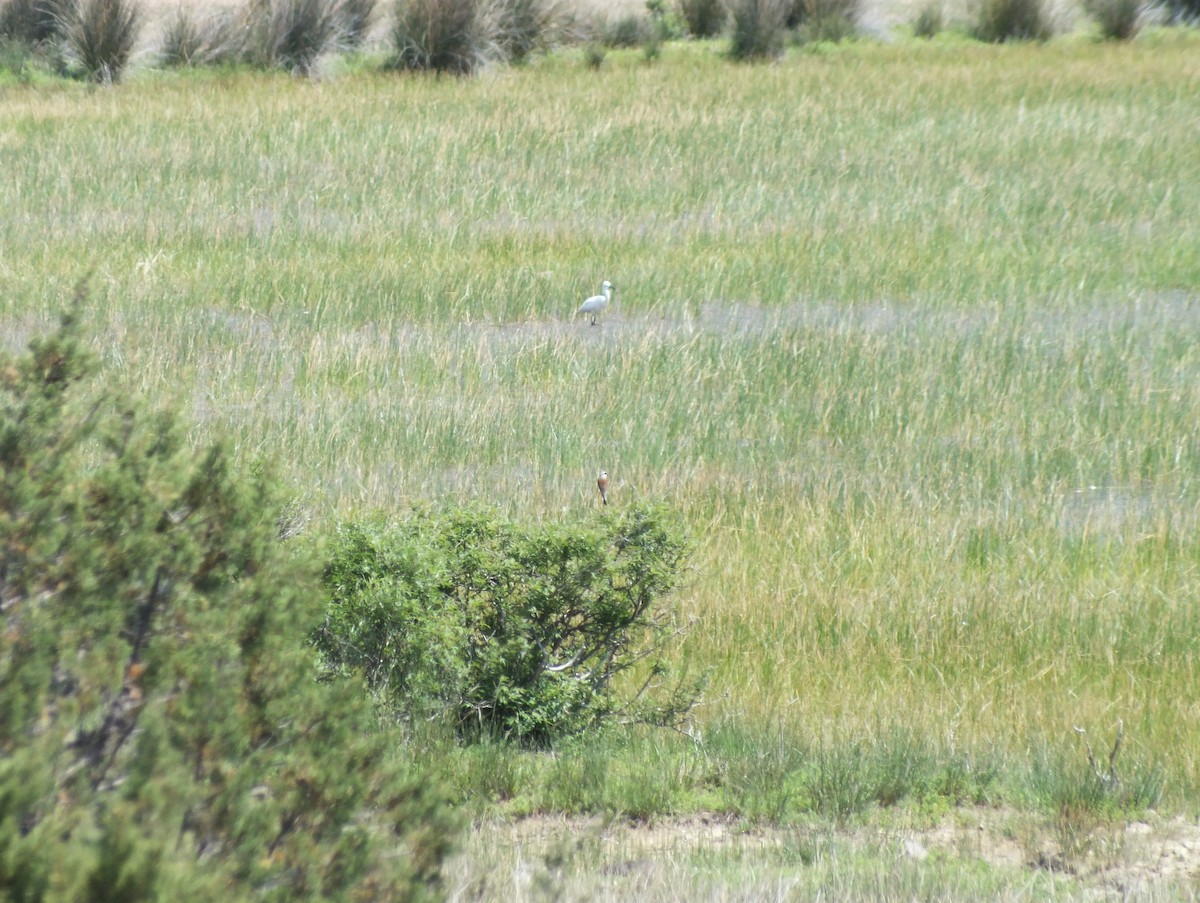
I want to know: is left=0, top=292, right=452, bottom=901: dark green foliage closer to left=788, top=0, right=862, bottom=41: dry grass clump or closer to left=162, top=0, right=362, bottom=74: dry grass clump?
left=162, top=0, right=362, bottom=74: dry grass clump

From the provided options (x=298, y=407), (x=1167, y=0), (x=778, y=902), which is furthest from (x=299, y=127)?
(x=1167, y=0)

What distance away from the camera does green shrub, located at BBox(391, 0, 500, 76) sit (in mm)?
22781

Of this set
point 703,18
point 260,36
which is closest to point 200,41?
point 260,36

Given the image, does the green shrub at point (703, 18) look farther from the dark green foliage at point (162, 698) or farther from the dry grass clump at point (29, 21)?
the dark green foliage at point (162, 698)

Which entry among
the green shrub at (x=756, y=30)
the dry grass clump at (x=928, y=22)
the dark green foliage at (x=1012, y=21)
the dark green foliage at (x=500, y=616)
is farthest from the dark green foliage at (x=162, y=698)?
the dry grass clump at (x=928, y=22)

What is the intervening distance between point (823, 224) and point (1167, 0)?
72.8 ft

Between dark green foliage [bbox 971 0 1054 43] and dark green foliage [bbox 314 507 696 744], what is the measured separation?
2605 cm

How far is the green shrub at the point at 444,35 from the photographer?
74.7 feet

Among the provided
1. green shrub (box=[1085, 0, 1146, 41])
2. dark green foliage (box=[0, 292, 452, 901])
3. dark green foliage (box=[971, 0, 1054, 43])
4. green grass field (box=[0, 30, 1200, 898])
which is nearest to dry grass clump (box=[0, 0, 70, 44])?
green grass field (box=[0, 30, 1200, 898])

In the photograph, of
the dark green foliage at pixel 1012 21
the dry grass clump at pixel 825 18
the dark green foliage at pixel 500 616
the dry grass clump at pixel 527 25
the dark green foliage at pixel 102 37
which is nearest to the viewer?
the dark green foliage at pixel 500 616

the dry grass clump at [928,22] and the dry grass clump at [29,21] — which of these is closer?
the dry grass clump at [29,21]

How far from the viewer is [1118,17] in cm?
2839

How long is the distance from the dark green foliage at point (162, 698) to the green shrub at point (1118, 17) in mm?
29350

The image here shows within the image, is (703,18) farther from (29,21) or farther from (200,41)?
(29,21)
